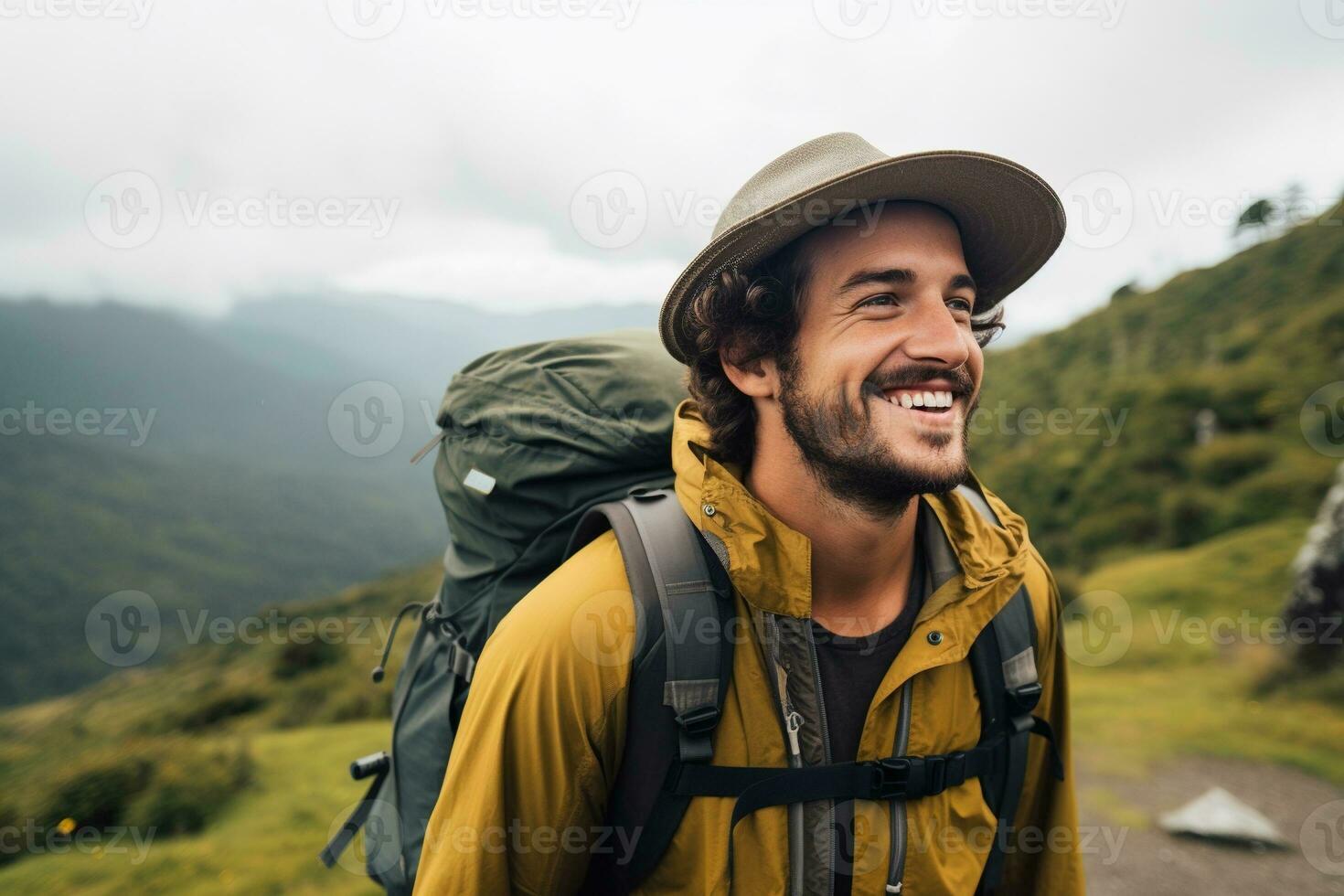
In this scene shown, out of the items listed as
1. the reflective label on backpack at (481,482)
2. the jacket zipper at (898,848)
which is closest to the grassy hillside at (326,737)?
the reflective label on backpack at (481,482)

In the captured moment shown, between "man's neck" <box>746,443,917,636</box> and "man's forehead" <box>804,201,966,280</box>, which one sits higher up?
"man's forehead" <box>804,201,966,280</box>

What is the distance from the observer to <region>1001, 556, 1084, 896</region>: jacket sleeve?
2.54m

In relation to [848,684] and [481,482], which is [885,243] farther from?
[481,482]

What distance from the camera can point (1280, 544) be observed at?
10758 millimetres

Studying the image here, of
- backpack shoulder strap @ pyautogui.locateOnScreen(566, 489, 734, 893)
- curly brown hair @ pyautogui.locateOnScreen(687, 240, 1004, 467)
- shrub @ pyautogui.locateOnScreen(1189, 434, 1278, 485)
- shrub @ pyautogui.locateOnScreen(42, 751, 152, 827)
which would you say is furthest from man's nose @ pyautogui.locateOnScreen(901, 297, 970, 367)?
shrub @ pyautogui.locateOnScreen(1189, 434, 1278, 485)

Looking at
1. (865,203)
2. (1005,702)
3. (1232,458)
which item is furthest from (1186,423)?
(865,203)

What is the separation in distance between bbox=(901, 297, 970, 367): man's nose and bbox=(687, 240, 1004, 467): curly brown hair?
14.8 inches

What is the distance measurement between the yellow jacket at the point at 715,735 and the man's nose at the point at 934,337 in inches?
26.1

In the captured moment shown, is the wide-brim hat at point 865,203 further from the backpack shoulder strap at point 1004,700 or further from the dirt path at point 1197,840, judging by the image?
the dirt path at point 1197,840

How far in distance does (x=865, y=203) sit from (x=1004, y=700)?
165cm

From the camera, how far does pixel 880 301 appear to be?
2299 millimetres

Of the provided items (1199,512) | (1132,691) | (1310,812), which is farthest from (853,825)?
(1199,512)

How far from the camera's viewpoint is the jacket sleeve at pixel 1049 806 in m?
2.54

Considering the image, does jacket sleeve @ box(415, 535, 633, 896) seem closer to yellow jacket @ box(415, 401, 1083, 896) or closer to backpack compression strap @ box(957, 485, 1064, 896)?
yellow jacket @ box(415, 401, 1083, 896)
